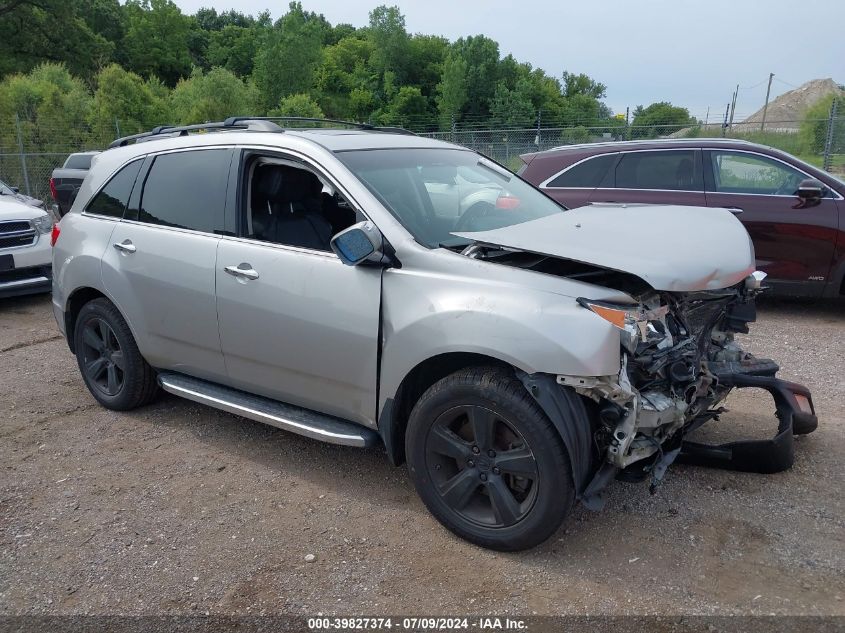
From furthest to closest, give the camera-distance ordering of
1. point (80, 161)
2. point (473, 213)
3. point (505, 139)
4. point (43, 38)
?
point (43, 38), point (505, 139), point (80, 161), point (473, 213)

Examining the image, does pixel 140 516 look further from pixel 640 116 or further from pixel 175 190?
pixel 640 116

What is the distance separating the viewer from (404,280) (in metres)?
3.21

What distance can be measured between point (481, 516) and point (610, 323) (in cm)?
108

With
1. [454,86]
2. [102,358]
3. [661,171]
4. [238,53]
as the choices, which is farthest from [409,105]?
[102,358]

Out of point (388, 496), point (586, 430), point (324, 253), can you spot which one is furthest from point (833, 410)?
point (324, 253)

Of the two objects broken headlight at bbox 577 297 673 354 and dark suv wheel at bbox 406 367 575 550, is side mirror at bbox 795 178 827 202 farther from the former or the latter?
dark suv wheel at bbox 406 367 575 550

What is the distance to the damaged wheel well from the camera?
3168mm

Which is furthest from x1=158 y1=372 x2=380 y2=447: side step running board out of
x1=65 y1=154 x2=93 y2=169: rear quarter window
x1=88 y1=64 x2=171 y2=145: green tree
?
x1=88 y1=64 x2=171 y2=145: green tree

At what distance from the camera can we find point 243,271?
3719 millimetres

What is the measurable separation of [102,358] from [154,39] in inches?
2751

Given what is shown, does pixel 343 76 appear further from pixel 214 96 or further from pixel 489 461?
pixel 489 461

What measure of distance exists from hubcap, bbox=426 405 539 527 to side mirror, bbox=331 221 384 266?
0.81 metres

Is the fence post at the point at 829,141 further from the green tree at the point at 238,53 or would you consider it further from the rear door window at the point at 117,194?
the green tree at the point at 238,53

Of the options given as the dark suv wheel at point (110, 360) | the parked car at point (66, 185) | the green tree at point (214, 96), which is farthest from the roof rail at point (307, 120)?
the green tree at point (214, 96)
